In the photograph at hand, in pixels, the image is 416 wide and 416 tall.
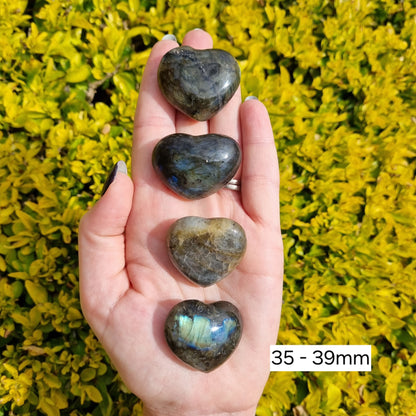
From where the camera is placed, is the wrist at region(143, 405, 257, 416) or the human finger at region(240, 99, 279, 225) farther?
the human finger at region(240, 99, 279, 225)

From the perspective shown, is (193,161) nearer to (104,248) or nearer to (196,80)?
(196,80)

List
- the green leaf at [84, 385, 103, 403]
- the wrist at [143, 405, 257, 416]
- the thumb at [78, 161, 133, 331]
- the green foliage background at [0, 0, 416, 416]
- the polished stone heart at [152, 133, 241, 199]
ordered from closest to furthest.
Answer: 1. the thumb at [78, 161, 133, 331]
2. the wrist at [143, 405, 257, 416]
3. the polished stone heart at [152, 133, 241, 199]
4. the green leaf at [84, 385, 103, 403]
5. the green foliage background at [0, 0, 416, 416]

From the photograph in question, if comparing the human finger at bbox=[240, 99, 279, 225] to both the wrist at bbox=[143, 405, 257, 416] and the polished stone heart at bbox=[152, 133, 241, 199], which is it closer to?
the polished stone heart at bbox=[152, 133, 241, 199]

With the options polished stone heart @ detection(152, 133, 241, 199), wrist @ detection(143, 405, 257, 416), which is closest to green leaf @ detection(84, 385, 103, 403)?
wrist @ detection(143, 405, 257, 416)

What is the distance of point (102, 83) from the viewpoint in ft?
8.45

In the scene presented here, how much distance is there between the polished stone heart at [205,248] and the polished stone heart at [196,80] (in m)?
0.54

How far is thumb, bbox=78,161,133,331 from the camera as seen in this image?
1709mm

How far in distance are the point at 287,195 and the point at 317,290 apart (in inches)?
19.9

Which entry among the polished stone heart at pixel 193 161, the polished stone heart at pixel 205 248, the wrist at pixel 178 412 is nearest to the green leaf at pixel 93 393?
the wrist at pixel 178 412

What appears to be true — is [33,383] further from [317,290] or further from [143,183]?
[317,290]

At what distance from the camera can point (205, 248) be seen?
75.5 inches

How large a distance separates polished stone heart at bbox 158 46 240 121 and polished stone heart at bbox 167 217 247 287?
1.78ft

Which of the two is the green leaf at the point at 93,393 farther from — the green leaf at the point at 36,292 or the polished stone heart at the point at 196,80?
the polished stone heart at the point at 196,80

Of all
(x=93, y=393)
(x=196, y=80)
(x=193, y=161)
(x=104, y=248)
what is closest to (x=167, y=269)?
(x=104, y=248)
